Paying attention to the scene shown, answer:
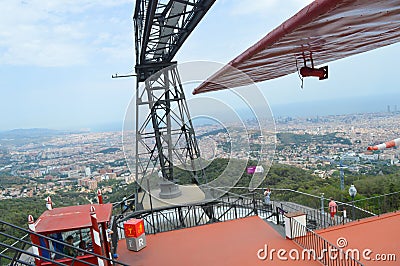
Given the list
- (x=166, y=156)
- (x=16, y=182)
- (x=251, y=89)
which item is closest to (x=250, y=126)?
(x=251, y=89)

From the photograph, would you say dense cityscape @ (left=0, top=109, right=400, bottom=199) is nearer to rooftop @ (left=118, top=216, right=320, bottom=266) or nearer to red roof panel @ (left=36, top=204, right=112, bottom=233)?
rooftop @ (left=118, top=216, right=320, bottom=266)

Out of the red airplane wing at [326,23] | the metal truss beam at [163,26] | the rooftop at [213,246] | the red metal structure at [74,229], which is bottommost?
the rooftop at [213,246]

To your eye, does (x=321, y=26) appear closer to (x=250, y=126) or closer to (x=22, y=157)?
(x=250, y=126)

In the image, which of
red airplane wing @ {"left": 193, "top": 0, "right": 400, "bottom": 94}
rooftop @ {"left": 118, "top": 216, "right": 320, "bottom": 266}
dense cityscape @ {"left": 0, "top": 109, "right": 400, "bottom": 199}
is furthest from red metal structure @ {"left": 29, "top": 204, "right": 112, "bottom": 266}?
dense cityscape @ {"left": 0, "top": 109, "right": 400, "bottom": 199}

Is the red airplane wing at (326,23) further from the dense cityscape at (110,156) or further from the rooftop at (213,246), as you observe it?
the dense cityscape at (110,156)

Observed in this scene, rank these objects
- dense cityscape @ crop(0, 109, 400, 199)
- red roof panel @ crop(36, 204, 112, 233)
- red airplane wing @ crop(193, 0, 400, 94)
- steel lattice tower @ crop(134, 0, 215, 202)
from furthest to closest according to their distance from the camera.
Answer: dense cityscape @ crop(0, 109, 400, 199) < steel lattice tower @ crop(134, 0, 215, 202) < red roof panel @ crop(36, 204, 112, 233) < red airplane wing @ crop(193, 0, 400, 94)

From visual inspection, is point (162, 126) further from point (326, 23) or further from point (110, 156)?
point (326, 23)

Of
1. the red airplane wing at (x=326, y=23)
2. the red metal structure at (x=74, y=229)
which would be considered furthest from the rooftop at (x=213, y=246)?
the red airplane wing at (x=326, y=23)

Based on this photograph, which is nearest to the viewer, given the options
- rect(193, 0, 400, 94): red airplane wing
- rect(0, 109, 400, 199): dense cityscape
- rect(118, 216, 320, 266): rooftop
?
rect(193, 0, 400, 94): red airplane wing

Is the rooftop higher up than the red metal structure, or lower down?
lower down

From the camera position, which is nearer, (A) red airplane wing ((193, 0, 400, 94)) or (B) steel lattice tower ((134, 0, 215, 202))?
(A) red airplane wing ((193, 0, 400, 94))
